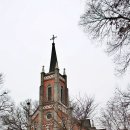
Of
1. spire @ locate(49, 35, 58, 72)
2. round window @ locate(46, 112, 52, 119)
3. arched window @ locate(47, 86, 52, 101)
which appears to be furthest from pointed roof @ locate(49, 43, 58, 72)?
round window @ locate(46, 112, 52, 119)

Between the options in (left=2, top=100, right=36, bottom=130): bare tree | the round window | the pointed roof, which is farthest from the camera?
the pointed roof

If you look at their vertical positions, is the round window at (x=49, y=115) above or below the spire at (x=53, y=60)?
below

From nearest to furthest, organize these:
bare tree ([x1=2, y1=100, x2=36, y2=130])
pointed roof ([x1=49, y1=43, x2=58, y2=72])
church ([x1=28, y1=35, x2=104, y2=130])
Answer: bare tree ([x1=2, y1=100, x2=36, y2=130]) → church ([x1=28, y1=35, x2=104, y2=130]) → pointed roof ([x1=49, y1=43, x2=58, y2=72])

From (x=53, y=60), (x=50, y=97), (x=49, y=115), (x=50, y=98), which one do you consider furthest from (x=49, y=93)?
(x=53, y=60)

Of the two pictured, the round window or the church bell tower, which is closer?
the church bell tower

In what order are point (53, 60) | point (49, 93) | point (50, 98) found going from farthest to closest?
point (53, 60), point (49, 93), point (50, 98)

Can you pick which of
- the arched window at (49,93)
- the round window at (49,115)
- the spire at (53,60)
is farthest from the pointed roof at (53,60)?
the round window at (49,115)

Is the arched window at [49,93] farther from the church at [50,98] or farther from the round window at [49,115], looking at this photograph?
the round window at [49,115]

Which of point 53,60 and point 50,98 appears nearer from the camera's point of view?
point 50,98

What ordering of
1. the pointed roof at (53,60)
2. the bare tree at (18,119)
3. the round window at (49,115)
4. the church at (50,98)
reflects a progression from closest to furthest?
1. the bare tree at (18,119)
2. the church at (50,98)
3. the round window at (49,115)
4. the pointed roof at (53,60)

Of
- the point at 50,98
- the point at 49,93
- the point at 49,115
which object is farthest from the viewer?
the point at 49,93

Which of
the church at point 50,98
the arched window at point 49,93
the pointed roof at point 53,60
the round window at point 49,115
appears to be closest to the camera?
the church at point 50,98

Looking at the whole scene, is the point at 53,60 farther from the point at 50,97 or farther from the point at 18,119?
the point at 18,119

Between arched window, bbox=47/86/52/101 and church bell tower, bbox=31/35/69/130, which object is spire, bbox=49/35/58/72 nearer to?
church bell tower, bbox=31/35/69/130
